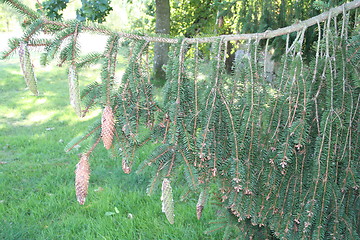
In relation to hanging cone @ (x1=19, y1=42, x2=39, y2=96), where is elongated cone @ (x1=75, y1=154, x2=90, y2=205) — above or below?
below

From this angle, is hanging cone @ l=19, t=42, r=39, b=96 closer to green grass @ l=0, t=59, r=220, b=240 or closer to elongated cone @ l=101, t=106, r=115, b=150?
elongated cone @ l=101, t=106, r=115, b=150

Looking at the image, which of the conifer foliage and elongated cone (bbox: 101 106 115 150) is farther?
the conifer foliage

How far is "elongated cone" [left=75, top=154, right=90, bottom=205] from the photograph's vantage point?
1325 mm


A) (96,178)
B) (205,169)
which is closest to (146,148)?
(96,178)

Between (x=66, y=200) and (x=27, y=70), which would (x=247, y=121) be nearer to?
(x=27, y=70)

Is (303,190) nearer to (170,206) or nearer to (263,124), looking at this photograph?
(263,124)

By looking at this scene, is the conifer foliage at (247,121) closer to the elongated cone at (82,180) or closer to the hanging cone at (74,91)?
the elongated cone at (82,180)

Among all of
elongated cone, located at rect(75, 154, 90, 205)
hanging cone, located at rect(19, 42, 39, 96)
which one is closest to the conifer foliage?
elongated cone, located at rect(75, 154, 90, 205)

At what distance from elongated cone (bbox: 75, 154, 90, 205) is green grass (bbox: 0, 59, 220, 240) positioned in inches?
28.4

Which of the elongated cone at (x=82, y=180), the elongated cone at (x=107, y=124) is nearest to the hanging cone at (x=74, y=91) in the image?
the elongated cone at (x=107, y=124)

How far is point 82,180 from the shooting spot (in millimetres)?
1340

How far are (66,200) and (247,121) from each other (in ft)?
9.25

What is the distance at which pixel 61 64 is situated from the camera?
1.47 meters

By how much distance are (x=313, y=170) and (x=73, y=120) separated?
18.6 feet
